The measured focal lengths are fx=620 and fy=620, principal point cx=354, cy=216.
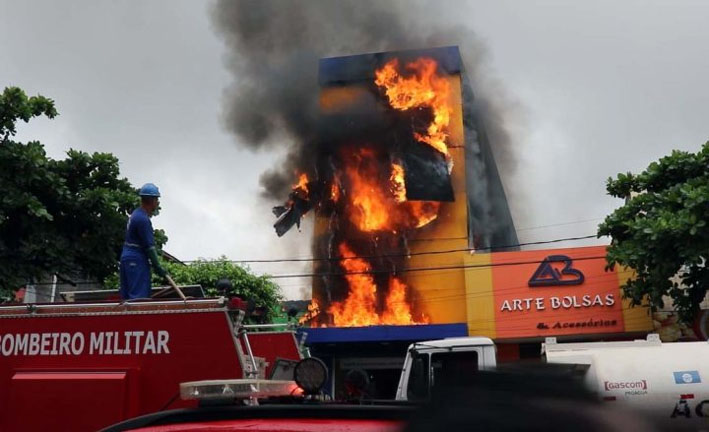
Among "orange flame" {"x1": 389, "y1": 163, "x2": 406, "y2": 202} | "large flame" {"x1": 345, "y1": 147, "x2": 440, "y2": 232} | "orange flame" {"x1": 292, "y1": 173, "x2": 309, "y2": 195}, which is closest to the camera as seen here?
"large flame" {"x1": 345, "y1": 147, "x2": 440, "y2": 232}

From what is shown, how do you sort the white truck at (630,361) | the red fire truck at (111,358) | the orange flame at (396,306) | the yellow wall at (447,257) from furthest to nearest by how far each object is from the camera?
the orange flame at (396,306) < the yellow wall at (447,257) < the white truck at (630,361) < the red fire truck at (111,358)

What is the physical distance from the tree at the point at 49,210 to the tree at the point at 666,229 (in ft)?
34.8

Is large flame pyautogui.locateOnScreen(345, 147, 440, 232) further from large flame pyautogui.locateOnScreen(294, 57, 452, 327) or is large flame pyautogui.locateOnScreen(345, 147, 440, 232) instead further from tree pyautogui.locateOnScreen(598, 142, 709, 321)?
tree pyautogui.locateOnScreen(598, 142, 709, 321)

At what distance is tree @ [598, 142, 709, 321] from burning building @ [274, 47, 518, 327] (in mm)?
8829

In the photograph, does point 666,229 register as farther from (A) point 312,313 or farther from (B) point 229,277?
(B) point 229,277

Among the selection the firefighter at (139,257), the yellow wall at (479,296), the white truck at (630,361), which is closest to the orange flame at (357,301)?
the yellow wall at (479,296)

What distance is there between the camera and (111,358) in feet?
13.2

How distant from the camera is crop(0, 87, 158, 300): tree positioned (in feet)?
29.7

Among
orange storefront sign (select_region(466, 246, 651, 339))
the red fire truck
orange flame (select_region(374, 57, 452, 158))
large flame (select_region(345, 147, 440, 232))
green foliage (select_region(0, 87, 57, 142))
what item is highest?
orange flame (select_region(374, 57, 452, 158))

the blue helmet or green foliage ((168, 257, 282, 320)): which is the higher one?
green foliage ((168, 257, 282, 320))

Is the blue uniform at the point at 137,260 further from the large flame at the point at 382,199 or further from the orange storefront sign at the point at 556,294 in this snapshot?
the large flame at the point at 382,199

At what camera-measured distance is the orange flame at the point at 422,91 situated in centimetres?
2605

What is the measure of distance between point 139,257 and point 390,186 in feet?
69.4

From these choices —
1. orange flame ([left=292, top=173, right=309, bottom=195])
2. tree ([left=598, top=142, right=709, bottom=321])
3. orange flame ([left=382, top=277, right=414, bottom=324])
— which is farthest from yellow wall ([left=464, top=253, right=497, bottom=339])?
orange flame ([left=292, top=173, right=309, bottom=195])
